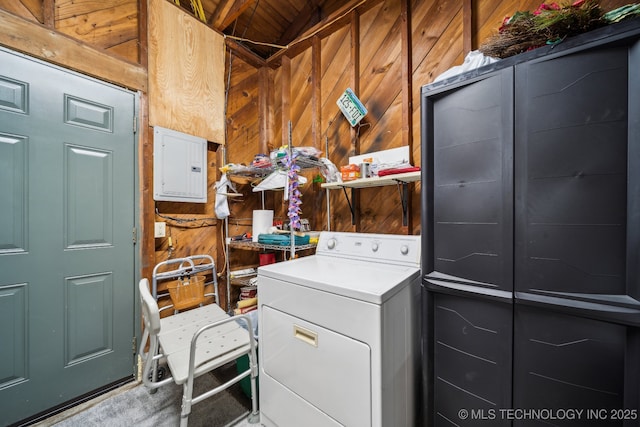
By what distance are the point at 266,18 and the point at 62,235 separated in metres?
2.69

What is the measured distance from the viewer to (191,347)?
1159 mm

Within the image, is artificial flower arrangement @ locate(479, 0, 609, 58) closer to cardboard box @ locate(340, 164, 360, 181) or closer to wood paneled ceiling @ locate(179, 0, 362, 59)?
cardboard box @ locate(340, 164, 360, 181)

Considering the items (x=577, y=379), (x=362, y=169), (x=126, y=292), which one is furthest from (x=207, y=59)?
(x=577, y=379)

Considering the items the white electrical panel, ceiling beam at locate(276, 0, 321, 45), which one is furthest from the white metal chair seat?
ceiling beam at locate(276, 0, 321, 45)

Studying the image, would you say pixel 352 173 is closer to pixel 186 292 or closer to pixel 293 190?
pixel 293 190

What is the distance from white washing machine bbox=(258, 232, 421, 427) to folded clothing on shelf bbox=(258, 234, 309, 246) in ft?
1.46

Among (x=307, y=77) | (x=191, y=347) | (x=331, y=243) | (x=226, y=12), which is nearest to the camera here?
(x=191, y=347)

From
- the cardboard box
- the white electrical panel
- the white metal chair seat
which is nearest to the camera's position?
the white metal chair seat

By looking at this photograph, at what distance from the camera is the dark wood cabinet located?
0.75 m

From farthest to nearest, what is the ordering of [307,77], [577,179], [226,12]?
[307,77] < [226,12] < [577,179]

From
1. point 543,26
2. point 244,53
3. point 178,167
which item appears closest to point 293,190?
point 178,167

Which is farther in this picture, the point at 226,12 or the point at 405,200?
the point at 226,12

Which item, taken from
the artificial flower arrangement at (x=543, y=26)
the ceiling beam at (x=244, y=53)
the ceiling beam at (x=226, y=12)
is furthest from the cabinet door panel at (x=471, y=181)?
the ceiling beam at (x=244, y=53)

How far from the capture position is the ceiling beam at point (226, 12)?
Answer: 7.14 feet
